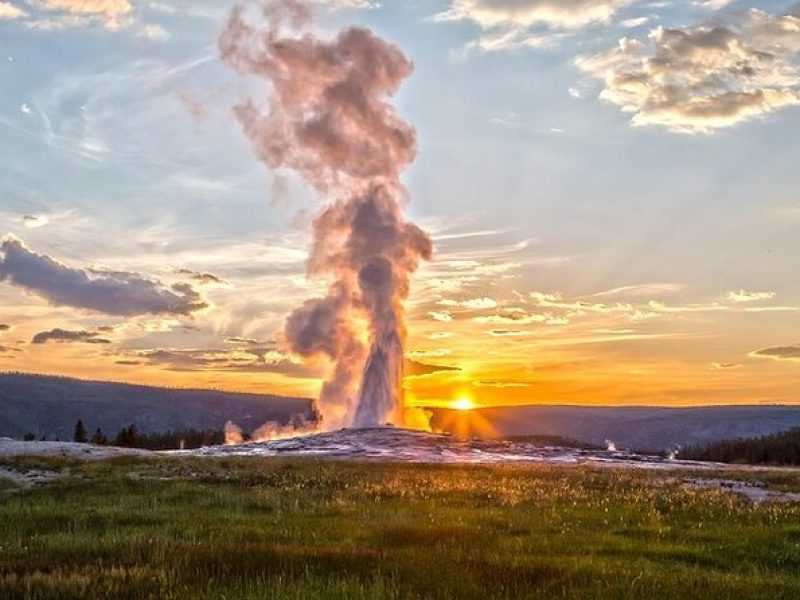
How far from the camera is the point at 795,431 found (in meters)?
166

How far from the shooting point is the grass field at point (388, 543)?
10141 mm

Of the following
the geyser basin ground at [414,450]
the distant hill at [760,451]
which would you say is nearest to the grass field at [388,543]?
the geyser basin ground at [414,450]

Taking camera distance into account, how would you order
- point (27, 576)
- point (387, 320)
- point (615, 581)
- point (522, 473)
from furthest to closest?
point (387, 320), point (522, 473), point (615, 581), point (27, 576)

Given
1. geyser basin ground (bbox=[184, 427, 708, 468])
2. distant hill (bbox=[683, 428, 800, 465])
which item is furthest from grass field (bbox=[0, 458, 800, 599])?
distant hill (bbox=[683, 428, 800, 465])

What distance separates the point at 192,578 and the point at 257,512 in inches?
389

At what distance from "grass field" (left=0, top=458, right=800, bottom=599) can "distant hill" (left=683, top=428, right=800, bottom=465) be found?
12873 cm

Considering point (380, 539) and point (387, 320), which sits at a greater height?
point (387, 320)

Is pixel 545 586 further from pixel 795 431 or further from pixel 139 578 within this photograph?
pixel 795 431

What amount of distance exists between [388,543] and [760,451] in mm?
152703

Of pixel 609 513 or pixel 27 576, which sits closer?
pixel 27 576

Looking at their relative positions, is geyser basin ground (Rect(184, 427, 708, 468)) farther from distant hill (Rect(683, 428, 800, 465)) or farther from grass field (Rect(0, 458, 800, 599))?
distant hill (Rect(683, 428, 800, 465))

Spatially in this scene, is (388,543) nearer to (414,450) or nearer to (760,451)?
(414,450)

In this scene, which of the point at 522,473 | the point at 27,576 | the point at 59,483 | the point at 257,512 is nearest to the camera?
the point at 27,576

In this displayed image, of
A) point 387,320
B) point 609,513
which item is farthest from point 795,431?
point 609,513
